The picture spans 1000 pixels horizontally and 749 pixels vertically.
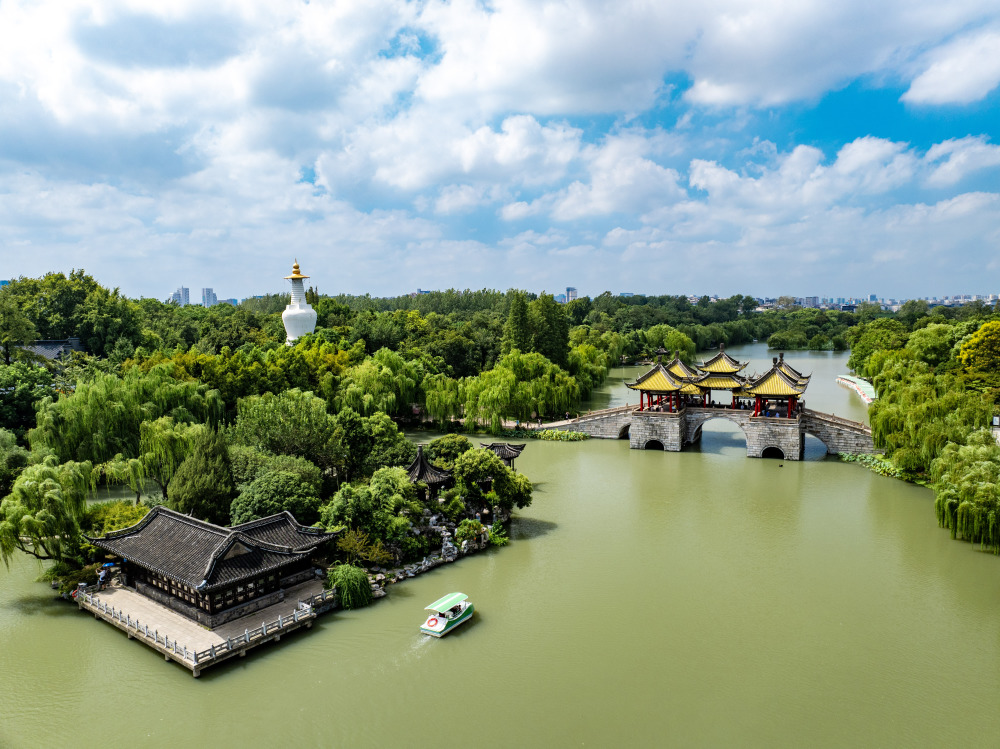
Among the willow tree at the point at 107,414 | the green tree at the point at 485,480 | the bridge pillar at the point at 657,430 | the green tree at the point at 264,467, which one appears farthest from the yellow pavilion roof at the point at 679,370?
the willow tree at the point at 107,414

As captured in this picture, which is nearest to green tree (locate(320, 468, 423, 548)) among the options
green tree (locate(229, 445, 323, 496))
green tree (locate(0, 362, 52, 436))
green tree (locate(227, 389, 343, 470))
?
green tree (locate(229, 445, 323, 496))

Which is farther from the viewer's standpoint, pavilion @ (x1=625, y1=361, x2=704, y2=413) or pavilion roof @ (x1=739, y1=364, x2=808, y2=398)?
pavilion @ (x1=625, y1=361, x2=704, y2=413)

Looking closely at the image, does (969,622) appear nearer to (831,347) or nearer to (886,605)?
(886,605)

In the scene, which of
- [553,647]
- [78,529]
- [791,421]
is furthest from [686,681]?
[791,421]

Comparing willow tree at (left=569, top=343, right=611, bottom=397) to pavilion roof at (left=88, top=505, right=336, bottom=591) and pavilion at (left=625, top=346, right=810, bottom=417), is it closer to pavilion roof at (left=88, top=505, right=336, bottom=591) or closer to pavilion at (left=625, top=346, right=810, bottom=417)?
pavilion at (left=625, top=346, right=810, bottom=417)

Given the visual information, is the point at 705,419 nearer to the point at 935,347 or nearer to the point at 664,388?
the point at 664,388

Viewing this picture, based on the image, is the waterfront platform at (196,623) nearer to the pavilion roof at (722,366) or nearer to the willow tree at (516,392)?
the willow tree at (516,392)
